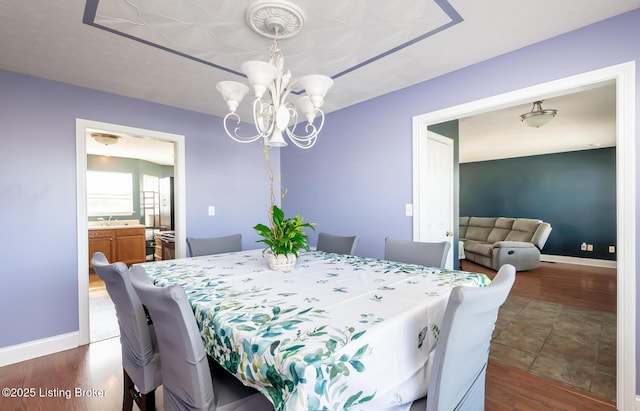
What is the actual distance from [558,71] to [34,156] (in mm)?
4009

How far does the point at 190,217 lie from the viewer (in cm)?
337

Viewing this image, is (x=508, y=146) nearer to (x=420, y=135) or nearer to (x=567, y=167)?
(x=567, y=167)

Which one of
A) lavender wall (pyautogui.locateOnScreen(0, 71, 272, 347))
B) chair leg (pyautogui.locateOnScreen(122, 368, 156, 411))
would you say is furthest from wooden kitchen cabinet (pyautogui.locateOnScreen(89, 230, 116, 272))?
chair leg (pyautogui.locateOnScreen(122, 368, 156, 411))

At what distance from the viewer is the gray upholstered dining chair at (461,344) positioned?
0.91 metres

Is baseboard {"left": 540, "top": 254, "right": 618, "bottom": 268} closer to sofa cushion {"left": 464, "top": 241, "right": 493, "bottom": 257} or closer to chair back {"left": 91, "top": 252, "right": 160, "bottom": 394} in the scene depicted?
sofa cushion {"left": 464, "top": 241, "right": 493, "bottom": 257}

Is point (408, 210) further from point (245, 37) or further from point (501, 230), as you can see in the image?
point (501, 230)

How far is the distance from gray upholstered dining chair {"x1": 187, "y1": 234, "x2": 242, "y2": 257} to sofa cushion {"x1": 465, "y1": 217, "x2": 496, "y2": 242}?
5.86 m

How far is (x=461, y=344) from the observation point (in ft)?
3.22

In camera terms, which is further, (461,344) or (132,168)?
(132,168)

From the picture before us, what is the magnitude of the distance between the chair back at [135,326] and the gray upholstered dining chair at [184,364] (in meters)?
0.21

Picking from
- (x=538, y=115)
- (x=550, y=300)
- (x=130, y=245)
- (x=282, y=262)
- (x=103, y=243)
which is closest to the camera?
(x=282, y=262)

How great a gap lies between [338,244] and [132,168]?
6.14m

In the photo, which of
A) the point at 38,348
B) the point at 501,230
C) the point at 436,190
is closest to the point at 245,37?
the point at 436,190

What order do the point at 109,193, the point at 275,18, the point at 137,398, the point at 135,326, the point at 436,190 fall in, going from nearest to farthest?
1. the point at 135,326
2. the point at 137,398
3. the point at 275,18
4. the point at 436,190
5. the point at 109,193
